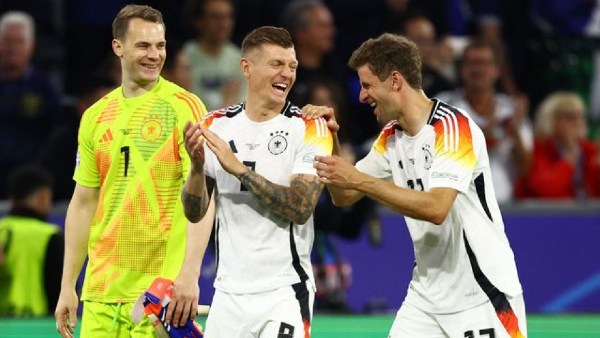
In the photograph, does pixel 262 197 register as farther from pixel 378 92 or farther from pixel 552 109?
pixel 552 109

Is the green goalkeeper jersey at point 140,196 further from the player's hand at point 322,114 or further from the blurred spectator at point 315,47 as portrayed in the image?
the blurred spectator at point 315,47

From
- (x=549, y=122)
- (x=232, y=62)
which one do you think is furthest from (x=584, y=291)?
(x=232, y=62)

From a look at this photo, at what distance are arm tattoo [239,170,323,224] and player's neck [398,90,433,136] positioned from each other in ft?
2.03

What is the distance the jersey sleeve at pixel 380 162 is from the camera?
7031 millimetres

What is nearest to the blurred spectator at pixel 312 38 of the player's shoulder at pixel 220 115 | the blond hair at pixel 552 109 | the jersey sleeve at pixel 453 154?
the blond hair at pixel 552 109

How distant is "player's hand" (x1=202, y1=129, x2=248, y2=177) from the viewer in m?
6.45

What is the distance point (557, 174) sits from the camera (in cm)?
1318

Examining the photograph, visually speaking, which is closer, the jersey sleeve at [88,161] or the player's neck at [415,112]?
the player's neck at [415,112]

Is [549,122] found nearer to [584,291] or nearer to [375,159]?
[584,291]

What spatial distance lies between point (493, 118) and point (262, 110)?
6370 mm

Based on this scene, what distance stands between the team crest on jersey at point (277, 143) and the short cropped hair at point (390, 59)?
503 mm

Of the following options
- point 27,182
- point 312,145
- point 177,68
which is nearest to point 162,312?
point 312,145

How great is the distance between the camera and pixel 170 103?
7051 mm

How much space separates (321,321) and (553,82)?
15.3 feet
